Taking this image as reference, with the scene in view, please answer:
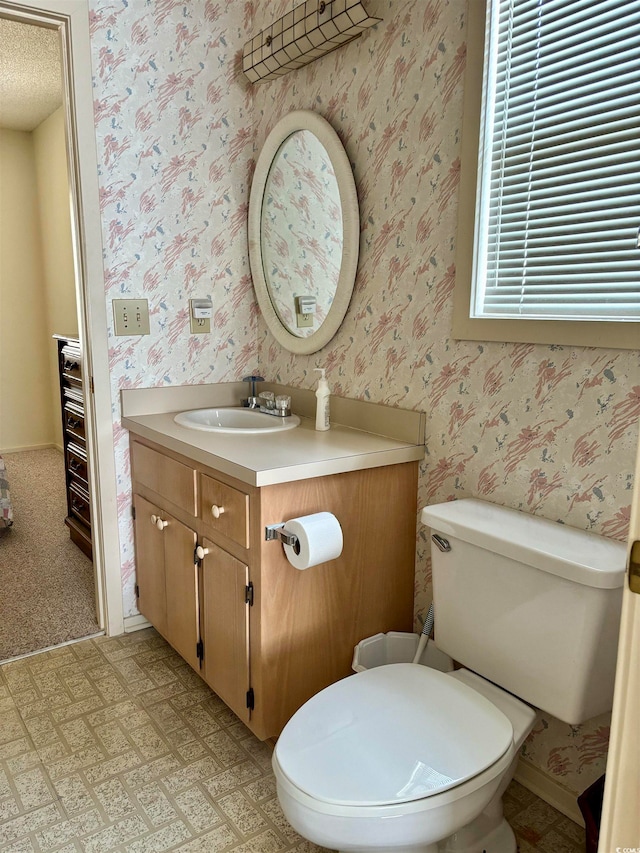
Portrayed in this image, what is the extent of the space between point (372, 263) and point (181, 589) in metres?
1.23

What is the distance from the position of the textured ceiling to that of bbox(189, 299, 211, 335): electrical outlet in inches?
52.6

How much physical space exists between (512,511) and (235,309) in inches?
58.1

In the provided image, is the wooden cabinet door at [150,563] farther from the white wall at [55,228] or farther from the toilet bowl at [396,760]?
the white wall at [55,228]

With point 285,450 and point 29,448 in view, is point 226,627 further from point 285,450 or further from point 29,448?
point 29,448

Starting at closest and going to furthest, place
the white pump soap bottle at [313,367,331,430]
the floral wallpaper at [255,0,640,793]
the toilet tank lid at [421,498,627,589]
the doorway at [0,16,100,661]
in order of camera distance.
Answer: the toilet tank lid at [421,498,627,589]
the floral wallpaper at [255,0,640,793]
the white pump soap bottle at [313,367,331,430]
the doorway at [0,16,100,661]

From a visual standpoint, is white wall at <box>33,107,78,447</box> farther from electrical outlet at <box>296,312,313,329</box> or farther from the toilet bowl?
the toilet bowl

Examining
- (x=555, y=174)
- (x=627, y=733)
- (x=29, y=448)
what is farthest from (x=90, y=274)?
(x=29, y=448)

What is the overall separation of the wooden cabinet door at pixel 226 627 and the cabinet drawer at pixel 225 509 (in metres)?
0.07

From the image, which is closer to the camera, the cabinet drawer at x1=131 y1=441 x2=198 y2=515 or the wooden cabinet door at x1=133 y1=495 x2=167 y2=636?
the cabinet drawer at x1=131 y1=441 x2=198 y2=515

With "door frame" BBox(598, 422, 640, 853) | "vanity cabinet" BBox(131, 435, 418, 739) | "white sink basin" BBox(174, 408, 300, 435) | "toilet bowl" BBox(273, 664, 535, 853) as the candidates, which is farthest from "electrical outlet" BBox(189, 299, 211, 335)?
"door frame" BBox(598, 422, 640, 853)

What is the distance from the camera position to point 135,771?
5.66ft

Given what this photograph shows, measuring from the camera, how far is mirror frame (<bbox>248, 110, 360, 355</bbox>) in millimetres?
2004

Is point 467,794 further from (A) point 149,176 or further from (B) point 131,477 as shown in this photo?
(A) point 149,176

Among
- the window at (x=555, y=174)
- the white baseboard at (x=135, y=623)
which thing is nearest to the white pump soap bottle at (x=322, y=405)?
the window at (x=555, y=174)
